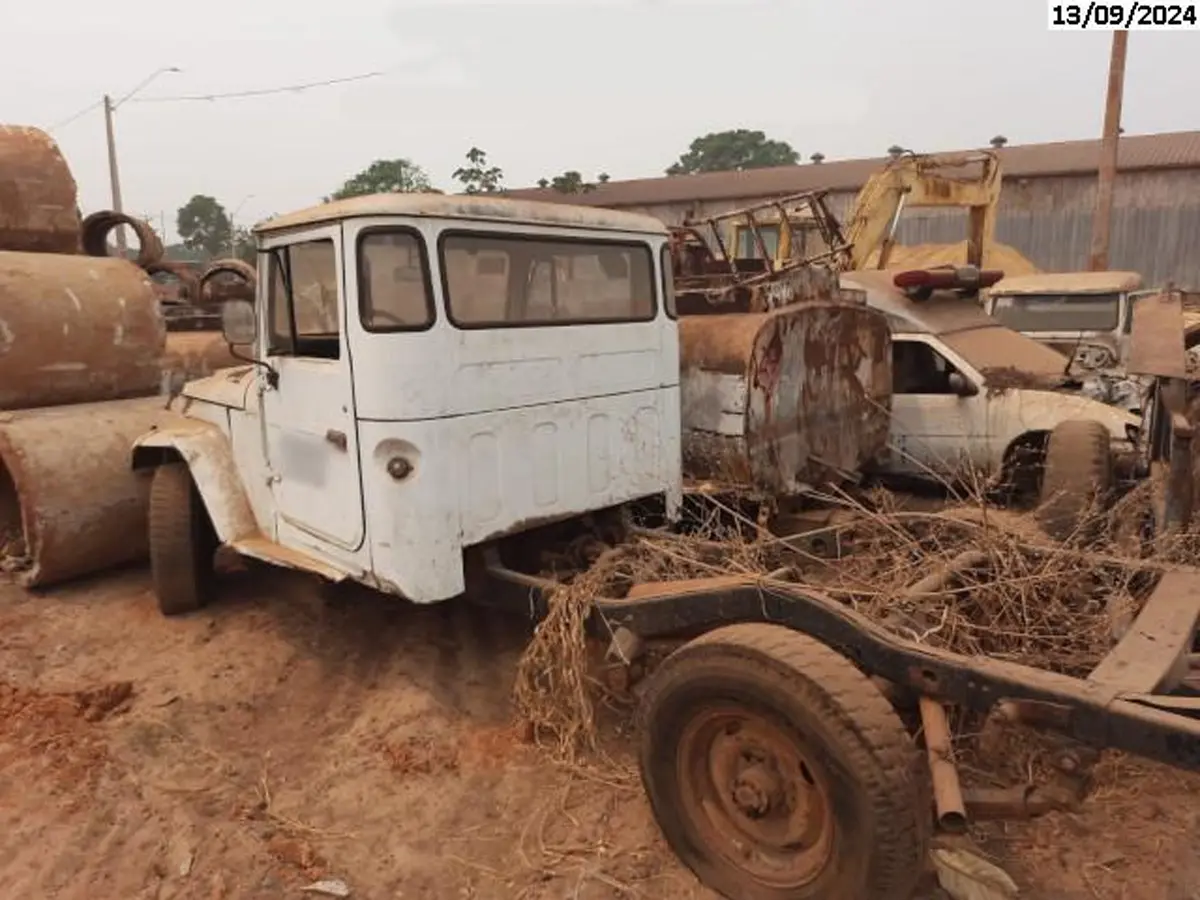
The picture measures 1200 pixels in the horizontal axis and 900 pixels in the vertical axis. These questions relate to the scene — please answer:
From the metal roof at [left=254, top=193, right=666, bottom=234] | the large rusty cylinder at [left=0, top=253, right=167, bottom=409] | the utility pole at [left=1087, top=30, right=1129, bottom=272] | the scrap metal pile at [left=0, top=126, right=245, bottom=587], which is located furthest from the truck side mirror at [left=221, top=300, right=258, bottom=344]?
the utility pole at [left=1087, top=30, right=1129, bottom=272]

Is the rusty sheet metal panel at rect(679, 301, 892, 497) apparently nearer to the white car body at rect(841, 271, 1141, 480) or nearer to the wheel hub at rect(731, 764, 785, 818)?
the white car body at rect(841, 271, 1141, 480)

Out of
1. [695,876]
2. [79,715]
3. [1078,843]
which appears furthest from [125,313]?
[1078,843]

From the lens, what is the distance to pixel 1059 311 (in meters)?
10.1

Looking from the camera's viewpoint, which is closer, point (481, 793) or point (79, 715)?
point (481, 793)

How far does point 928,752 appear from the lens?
2670mm

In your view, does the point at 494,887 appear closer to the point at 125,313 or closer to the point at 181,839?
the point at 181,839

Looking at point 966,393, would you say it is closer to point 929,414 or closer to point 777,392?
point 929,414

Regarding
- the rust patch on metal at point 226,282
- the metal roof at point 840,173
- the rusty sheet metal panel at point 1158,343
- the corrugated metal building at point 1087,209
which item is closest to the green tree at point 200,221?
the metal roof at point 840,173

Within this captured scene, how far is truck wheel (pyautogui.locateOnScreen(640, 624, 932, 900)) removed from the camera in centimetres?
262

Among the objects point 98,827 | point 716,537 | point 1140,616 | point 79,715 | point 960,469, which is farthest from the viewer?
point 960,469

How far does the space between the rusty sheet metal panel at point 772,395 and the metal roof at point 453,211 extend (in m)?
1.06

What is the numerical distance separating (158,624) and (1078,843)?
4819 mm

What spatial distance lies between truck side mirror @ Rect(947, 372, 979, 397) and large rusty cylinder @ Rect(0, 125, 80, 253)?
23.3 ft

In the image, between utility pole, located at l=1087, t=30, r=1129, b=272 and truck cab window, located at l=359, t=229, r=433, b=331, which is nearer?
truck cab window, located at l=359, t=229, r=433, b=331
